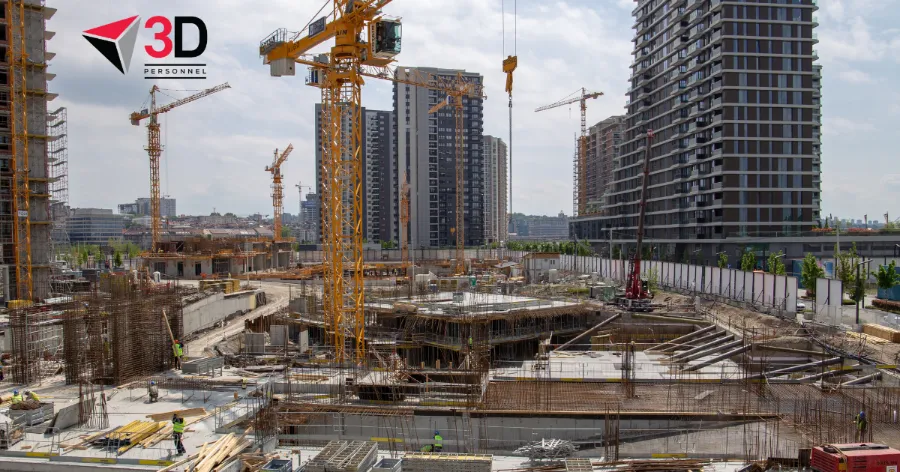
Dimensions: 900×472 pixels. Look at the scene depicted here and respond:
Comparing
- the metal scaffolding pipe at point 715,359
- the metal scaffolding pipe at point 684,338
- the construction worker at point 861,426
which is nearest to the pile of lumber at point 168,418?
the metal scaffolding pipe at point 715,359

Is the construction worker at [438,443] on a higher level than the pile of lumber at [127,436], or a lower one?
lower

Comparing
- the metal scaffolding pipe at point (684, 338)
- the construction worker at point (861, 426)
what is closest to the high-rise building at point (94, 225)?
the metal scaffolding pipe at point (684, 338)

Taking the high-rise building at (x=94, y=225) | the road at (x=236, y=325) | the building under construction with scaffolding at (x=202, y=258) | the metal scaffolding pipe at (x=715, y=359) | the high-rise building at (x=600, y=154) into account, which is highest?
the high-rise building at (x=600, y=154)

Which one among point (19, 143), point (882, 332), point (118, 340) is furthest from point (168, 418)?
point (19, 143)

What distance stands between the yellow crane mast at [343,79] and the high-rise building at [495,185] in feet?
386

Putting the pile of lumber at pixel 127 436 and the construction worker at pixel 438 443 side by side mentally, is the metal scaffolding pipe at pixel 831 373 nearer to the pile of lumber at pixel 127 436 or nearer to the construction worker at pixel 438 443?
the construction worker at pixel 438 443

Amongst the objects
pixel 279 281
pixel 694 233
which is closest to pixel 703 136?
pixel 694 233

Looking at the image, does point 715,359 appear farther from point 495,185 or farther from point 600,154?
point 495,185

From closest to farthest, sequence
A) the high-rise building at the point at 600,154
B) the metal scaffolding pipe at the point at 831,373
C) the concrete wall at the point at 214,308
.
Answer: the metal scaffolding pipe at the point at 831,373
the concrete wall at the point at 214,308
the high-rise building at the point at 600,154

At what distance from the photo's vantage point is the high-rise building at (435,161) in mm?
95562

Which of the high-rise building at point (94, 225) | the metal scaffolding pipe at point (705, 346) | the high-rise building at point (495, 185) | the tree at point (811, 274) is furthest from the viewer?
the high-rise building at point (94, 225)

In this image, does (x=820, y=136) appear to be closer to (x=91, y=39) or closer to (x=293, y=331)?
(x=293, y=331)

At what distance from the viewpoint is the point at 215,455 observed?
11703 millimetres

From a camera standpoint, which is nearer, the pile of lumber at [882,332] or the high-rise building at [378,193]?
the pile of lumber at [882,332]
